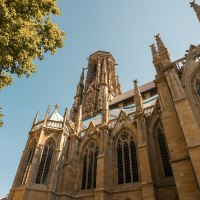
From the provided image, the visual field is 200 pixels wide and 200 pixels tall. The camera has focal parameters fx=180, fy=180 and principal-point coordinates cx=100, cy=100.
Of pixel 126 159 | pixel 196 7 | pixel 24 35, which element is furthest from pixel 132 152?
pixel 196 7

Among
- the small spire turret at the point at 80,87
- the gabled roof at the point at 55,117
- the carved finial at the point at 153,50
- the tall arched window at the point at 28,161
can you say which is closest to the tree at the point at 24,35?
the carved finial at the point at 153,50

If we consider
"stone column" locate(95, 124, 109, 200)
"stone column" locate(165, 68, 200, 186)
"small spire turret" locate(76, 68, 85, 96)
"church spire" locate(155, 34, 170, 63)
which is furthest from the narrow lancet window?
"small spire turret" locate(76, 68, 85, 96)

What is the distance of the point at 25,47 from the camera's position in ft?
25.0

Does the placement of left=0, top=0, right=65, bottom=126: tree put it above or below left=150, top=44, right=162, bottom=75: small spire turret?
below

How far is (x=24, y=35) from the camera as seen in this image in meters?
7.34

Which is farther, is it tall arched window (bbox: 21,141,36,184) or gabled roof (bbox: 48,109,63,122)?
gabled roof (bbox: 48,109,63,122)

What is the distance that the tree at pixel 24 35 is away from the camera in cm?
700

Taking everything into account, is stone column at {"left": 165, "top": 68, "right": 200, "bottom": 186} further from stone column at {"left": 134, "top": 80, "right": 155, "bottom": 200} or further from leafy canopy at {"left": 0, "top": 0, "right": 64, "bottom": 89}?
leafy canopy at {"left": 0, "top": 0, "right": 64, "bottom": 89}

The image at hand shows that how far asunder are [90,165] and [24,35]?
39.5 ft

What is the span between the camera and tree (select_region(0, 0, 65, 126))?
7.00m

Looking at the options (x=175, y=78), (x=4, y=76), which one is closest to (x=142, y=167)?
(x=175, y=78)

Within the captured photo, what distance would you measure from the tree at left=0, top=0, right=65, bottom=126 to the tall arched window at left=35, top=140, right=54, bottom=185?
8.93m

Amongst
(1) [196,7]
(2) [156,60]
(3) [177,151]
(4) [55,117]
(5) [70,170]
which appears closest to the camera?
(3) [177,151]

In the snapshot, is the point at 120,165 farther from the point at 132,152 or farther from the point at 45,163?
the point at 45,163
